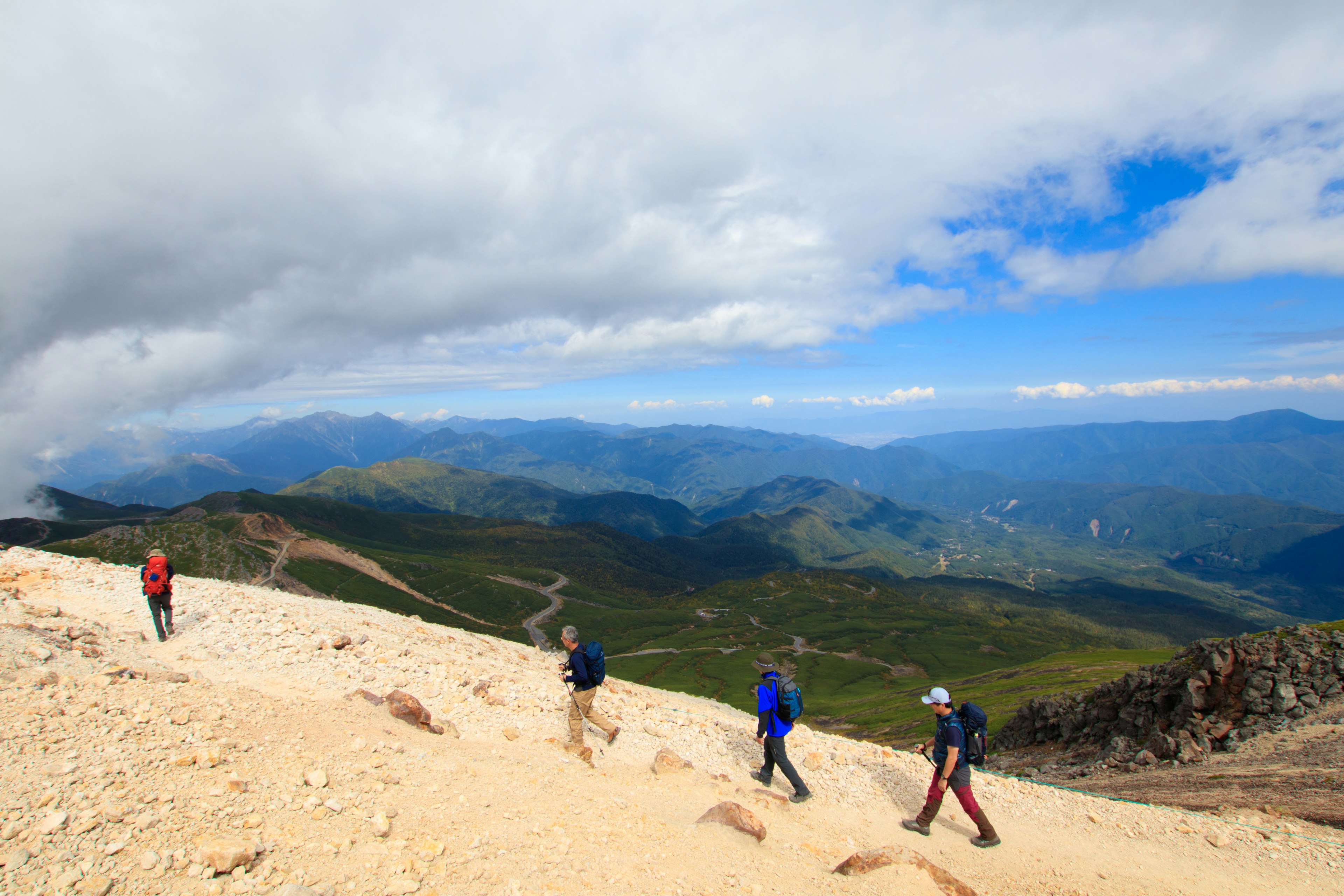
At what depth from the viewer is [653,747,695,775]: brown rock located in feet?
47.3

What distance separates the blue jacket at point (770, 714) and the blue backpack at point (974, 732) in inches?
163

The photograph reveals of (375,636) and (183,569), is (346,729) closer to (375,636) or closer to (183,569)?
(375,636)

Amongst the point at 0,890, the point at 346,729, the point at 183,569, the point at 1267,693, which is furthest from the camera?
the point at 183,569

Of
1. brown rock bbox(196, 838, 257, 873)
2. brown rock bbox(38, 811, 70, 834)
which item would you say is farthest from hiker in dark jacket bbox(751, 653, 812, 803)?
brown rock bbox(38, 811, 70, 834)

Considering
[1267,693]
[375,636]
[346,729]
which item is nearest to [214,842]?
[346,729]

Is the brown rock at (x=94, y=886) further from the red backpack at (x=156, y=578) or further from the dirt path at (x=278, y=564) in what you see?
the dirt path at (x=278, y=564)

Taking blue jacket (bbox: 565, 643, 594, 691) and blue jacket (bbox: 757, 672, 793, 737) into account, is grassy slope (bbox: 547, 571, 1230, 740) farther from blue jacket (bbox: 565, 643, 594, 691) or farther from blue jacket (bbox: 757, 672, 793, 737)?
blue jacket (bbox: 565, 643, 594, 691)

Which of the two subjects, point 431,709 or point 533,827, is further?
point 431,709

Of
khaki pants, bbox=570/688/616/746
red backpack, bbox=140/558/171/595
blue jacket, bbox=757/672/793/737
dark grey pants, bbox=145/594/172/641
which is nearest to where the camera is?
blue jacket, bbox=757/672/793/737

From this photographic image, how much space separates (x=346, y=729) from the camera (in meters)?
12.3

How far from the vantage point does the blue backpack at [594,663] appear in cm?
1405

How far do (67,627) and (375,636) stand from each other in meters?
7.60

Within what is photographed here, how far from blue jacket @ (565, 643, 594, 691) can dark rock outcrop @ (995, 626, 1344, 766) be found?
2822 cm

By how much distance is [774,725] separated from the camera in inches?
549
